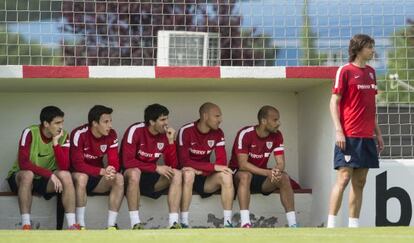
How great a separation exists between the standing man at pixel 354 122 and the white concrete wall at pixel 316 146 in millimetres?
1392

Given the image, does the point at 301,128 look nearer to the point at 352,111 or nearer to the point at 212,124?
the point at 212,124

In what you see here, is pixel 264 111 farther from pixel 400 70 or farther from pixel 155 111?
pixel 400 70

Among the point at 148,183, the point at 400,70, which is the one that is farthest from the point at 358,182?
the point at 400,70

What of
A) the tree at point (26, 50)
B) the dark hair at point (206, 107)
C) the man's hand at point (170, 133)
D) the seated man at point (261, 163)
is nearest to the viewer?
the seated man at point (261, 163)

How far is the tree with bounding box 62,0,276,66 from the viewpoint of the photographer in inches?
500

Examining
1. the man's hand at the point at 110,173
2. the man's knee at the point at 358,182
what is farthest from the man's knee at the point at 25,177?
the man's knee at the point at 358,182

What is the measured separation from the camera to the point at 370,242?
7105 mm

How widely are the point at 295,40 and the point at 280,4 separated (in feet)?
1.36

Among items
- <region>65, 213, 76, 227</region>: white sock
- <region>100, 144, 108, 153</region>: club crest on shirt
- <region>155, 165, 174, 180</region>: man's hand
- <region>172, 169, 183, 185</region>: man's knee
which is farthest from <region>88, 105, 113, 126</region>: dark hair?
<region>65, 213, 76, 227</region>: white sock

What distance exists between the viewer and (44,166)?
10.6m

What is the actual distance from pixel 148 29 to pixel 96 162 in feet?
9.51

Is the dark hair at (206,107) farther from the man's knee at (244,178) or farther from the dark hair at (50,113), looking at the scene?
the dark hair at (50,113)

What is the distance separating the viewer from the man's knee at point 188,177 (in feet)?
34.1

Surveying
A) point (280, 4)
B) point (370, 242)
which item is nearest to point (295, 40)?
point (280, 4)
